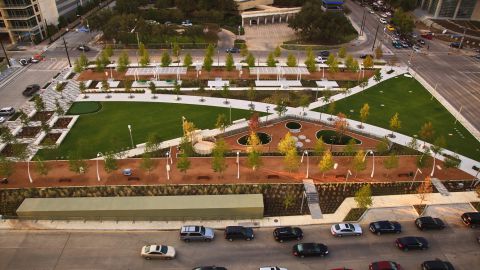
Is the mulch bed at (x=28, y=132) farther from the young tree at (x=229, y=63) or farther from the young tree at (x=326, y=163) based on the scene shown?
the young tree at (x=326, y=163)

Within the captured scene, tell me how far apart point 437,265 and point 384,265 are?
5.93m

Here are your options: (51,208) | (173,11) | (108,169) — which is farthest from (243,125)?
(173,11)

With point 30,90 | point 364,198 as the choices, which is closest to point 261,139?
point 364,198

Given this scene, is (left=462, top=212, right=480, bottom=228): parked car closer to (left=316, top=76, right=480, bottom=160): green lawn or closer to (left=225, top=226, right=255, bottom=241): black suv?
(left=316, top=76, right=480, bottom=160): green lawn

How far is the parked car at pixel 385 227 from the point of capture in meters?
43.9

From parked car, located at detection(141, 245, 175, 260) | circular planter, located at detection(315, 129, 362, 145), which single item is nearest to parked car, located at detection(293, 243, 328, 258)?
parked car, located at detection(141, 245, 175, 260)

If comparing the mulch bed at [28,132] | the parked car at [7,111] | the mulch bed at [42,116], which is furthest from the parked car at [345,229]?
the parked car at [7,111]

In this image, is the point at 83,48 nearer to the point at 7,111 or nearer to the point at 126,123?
the point at 7,111

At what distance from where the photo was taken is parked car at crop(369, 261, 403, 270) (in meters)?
38.8

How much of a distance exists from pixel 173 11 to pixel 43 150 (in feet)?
257

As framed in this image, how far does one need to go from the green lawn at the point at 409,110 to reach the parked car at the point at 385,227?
24.0 metres

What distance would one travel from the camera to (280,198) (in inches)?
1946

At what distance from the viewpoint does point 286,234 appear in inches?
1684

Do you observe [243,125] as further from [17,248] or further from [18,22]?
[18,22]
